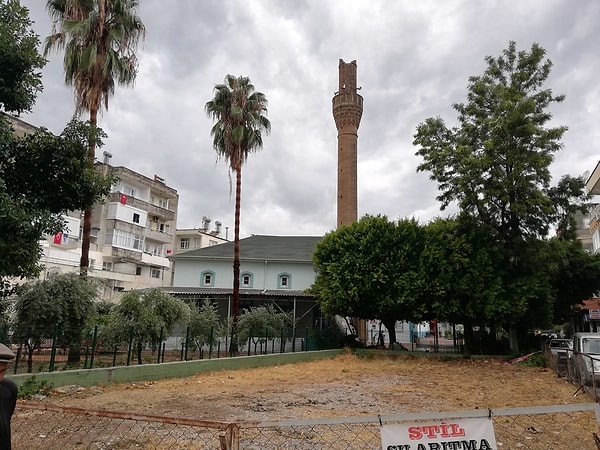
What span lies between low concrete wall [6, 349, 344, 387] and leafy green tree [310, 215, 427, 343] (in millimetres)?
4835

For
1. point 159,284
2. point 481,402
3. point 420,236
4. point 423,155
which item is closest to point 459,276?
point 420,236

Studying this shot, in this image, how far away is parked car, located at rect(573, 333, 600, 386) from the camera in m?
11.4

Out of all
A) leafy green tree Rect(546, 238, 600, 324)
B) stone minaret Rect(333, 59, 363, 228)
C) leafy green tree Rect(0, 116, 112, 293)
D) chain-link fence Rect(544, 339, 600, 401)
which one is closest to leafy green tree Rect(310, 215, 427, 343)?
chain-link fence Rect(544, 339, 600, 401)

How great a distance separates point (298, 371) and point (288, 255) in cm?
1932

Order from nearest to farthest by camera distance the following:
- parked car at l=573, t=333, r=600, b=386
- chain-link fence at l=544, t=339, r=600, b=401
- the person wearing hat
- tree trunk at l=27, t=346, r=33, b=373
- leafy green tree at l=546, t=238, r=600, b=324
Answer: the person wearing hat < chain-link fence at l=544, t=339, r=600, b=401 < parked car at l=573, t=333, r=600, b=386 < tree trunk at l=27, t=346, r=33, b=373 < leafy green tree at l=546, t=238, r=600, b=324

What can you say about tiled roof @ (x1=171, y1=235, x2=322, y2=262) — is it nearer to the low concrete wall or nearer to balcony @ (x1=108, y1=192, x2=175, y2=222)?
balcony @ (x1=108, y1=192, x2=175, y2=222)

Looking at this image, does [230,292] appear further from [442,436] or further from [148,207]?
[442,436]

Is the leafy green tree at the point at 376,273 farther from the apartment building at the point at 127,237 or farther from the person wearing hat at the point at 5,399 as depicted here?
the person wearing hat at the point at 5,399

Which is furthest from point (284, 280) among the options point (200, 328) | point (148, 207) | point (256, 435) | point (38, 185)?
point (256, 435)

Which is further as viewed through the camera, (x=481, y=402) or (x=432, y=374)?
(x=432, y=374)

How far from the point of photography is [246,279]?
1481 inches

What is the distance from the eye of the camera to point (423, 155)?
25.7 m

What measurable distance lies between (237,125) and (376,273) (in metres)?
10.9

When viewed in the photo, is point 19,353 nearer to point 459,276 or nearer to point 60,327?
point 60,327
